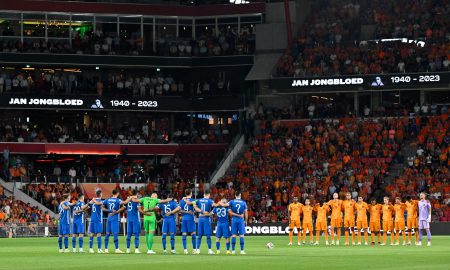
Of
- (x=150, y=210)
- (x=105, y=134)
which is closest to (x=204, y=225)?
(x=150, y=210)

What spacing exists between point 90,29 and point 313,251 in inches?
1902

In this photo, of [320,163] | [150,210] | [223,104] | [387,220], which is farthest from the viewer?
[223,104]

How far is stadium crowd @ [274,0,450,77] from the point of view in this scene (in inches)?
3177

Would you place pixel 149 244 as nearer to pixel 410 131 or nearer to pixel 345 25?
pixel 410 131

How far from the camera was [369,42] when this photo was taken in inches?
3327

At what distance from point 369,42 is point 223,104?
40.4ft

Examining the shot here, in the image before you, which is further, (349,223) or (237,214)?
(349,223)

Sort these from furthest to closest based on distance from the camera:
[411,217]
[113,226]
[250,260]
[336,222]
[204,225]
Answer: [336,222] → [411,217] → [113,226] → [204,225] → [250,260]

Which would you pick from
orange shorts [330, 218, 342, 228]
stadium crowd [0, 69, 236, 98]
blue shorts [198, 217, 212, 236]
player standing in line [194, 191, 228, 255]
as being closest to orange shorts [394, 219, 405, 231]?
orange shorts [330, 218, 342, 228]

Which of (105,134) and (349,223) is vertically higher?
(105,134)

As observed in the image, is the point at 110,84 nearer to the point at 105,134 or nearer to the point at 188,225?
the point at 105,134

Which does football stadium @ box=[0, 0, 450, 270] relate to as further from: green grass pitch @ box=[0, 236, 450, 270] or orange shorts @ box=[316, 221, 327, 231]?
green grass pitch @ box=[0, 236, 450, 270]

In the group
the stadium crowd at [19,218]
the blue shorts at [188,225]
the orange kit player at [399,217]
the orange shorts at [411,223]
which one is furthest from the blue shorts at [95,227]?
the stadium crowd at [19,218]

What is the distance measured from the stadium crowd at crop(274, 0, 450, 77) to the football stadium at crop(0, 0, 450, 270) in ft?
0.42
